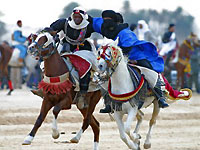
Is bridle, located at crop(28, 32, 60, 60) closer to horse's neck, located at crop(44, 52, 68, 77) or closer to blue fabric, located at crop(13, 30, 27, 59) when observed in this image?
horse's neck, located at crop(44, 52, 68, 77)

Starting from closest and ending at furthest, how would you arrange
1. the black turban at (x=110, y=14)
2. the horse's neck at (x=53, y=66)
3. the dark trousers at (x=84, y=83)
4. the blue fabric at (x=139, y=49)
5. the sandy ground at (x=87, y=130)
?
the horse's neck at (x=53, y=66) < the blue fabric at (x=139, y=49) < the dark trousers at (x=84, y=83) < the black turban at (x=110, y=14) < the sandy ground at (x=87, y=130)

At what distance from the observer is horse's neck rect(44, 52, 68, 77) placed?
1119 centimetres

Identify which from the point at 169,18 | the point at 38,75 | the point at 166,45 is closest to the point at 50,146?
the point at 166,45

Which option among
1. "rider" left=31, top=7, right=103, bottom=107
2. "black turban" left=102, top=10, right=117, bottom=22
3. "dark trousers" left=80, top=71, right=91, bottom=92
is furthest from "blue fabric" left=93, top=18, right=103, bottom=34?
"dark trousers" left=80, top=71, right=91, bottom=92

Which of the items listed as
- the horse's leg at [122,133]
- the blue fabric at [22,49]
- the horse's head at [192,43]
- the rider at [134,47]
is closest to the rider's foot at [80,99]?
the horse's leg at [122,133]

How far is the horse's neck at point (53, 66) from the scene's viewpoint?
11188 mm

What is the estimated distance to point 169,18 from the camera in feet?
364

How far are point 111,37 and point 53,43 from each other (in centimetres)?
129

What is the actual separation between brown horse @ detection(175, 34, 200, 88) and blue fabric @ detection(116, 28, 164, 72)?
1609 cm

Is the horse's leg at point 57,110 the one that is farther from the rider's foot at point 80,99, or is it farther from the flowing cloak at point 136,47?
the flowing cloak at point 136,47

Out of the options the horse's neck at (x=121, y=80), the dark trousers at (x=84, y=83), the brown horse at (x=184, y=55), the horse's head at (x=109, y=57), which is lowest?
the brown horse at (x=184, y=55)

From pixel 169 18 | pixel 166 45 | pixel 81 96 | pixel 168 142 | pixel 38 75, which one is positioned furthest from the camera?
pixel 169 18

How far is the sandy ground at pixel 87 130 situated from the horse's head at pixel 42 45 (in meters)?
1.92

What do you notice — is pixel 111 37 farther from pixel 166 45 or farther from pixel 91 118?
pixel 166 45
